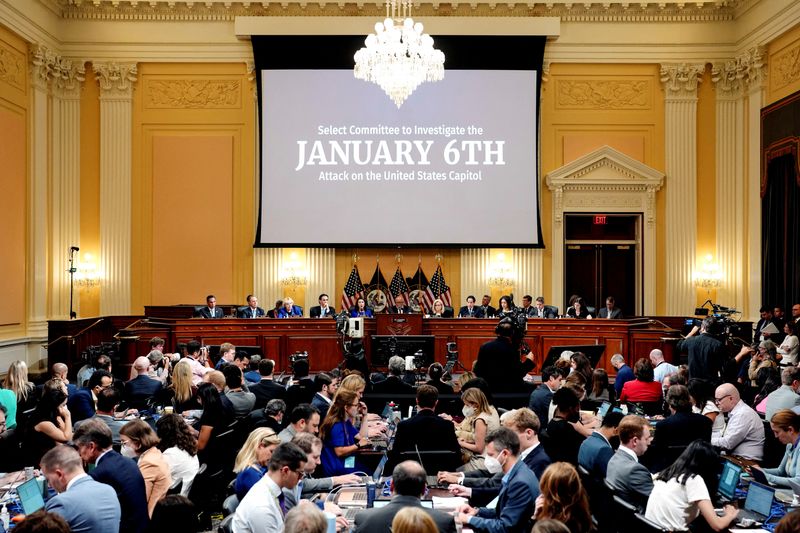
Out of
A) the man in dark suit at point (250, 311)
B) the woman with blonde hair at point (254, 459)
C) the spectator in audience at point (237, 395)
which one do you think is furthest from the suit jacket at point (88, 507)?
the man in dark suit at point (250, 311)

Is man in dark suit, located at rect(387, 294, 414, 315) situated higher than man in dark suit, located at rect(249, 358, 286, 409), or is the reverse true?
man in dark suit, located at rect(387, 294, 414, 315)

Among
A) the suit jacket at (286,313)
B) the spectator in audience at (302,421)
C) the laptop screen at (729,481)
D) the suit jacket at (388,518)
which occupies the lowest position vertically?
the laptop screen at (729,481)

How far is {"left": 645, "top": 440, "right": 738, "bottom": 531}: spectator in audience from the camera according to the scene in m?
4.42

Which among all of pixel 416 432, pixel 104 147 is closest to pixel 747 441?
pixel 416 432

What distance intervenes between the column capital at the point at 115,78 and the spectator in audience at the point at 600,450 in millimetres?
13825

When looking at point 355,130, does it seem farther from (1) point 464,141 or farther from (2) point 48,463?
(2) point 48,463

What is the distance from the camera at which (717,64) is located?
16578 mm

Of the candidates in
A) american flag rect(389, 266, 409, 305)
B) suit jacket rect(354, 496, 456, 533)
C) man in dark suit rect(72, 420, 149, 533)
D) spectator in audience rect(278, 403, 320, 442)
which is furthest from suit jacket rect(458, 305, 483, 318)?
suit jacket rect(354, 496, 456, 533)

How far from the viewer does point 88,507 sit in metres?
3.96

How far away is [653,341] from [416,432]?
8348 mm

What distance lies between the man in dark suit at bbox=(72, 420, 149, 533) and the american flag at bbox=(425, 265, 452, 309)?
38.6ft

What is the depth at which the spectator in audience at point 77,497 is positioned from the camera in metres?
3.92

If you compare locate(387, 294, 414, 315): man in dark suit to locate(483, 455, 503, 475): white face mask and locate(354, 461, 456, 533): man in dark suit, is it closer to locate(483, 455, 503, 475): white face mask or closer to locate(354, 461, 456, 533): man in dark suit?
locate(483, 455, 503, 475): white face mask

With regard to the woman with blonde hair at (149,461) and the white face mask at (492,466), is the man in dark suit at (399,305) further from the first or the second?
the woman with blonde hair at (149,461)
